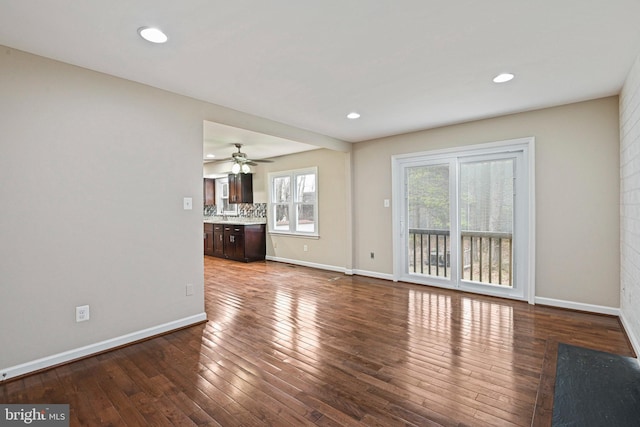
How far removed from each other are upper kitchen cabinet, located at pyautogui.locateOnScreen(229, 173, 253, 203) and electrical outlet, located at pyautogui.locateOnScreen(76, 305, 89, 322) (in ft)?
16.7

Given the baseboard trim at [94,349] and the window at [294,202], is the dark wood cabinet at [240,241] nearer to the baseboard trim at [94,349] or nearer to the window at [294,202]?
the window at [294,202]

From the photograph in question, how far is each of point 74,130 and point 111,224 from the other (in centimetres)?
82

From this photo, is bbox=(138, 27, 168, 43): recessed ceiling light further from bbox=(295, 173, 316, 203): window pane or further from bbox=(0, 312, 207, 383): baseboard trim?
bbox=(295, 173, 316, 203): window pane

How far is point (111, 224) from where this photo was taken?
2.78m

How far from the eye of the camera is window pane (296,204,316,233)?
6.68 m

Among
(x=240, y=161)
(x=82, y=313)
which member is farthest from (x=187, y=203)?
(x=240, y=161)

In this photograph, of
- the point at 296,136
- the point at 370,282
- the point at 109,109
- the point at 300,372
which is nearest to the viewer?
the point at 300,372

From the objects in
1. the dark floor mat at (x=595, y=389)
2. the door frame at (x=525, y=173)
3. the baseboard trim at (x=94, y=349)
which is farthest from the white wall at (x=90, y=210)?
the door frame at (x=525, y=173)

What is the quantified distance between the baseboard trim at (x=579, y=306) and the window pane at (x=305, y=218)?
4052mm

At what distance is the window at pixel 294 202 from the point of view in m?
6.62

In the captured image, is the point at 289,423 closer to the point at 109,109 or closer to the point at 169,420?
the point at 169,420

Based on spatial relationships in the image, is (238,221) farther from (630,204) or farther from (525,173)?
(630,204)

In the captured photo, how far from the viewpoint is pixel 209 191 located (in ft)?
28.9

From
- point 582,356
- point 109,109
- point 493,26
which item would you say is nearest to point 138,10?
point 109,109
